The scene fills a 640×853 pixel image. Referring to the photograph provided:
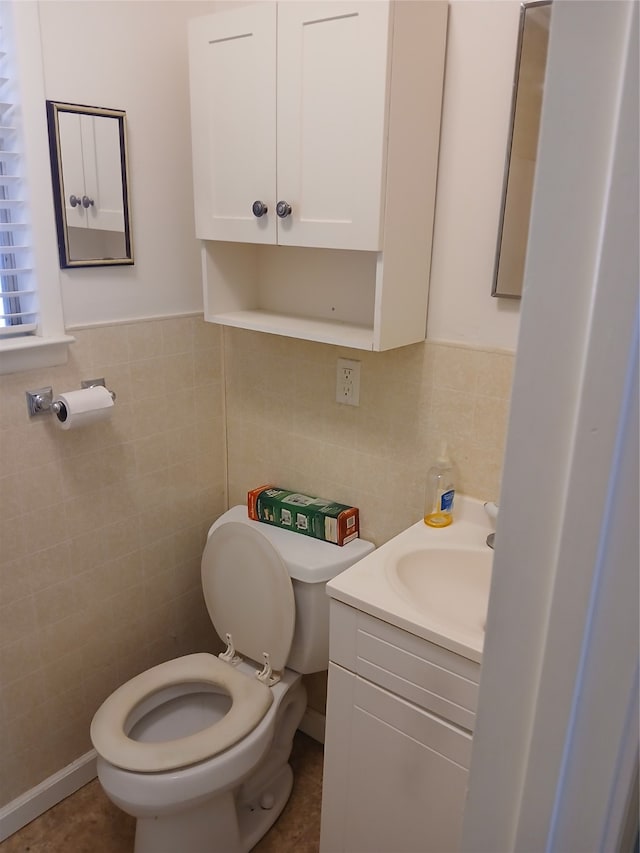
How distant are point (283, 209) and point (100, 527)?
965 mm

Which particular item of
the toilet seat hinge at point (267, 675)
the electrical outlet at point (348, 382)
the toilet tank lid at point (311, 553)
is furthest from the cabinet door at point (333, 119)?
the toilet seat hinge at point (267, 675)

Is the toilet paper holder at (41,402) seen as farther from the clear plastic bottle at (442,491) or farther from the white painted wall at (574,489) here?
the white painted wall at (574,489)

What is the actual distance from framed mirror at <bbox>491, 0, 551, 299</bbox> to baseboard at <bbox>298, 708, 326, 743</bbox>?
55.2 inches

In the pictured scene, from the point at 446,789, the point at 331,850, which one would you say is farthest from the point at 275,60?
the point at 331,850

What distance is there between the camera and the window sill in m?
1.43

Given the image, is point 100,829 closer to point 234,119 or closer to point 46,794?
point 46,794

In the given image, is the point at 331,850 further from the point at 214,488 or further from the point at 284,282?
the point at 284,282

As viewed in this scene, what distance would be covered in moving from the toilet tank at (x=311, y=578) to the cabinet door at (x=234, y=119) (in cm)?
77

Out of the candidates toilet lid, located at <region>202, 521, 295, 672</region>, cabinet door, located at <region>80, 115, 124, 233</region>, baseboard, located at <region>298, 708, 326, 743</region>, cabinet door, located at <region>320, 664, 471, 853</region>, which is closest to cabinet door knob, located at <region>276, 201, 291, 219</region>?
cabinet door, located at <region>80, 115, 124, 233</region>

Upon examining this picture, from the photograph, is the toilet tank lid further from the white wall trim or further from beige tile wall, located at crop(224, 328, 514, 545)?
the white wall trim

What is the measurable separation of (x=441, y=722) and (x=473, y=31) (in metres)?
1.37

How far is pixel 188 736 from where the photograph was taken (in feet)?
5.19

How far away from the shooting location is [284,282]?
1.78 m

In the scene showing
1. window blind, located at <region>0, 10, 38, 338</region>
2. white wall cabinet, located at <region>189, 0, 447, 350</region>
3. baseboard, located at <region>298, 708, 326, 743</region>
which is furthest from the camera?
baseboard, located at <region>298, 708, 326, 743</region>
